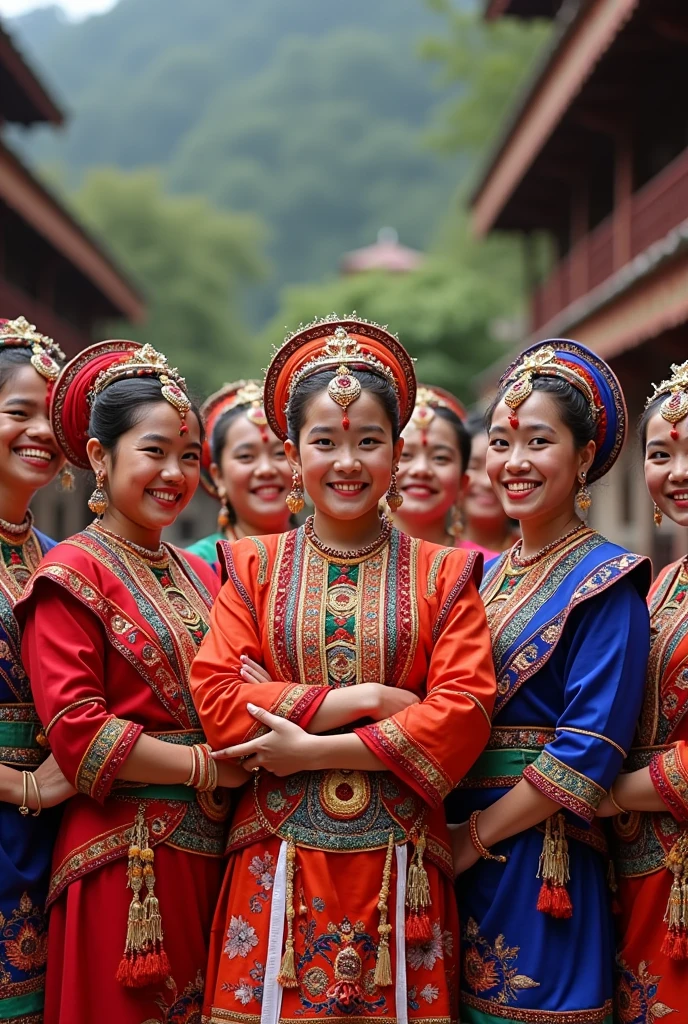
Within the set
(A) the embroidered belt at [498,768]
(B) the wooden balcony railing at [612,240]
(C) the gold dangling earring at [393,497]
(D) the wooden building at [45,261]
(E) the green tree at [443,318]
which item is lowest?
(A) the embroidered belt at [498,768]

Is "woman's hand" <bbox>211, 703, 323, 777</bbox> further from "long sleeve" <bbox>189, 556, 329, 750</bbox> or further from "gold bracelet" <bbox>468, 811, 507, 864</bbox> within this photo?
"gold bracelet" <bbox>468, 811, 507, 864</bbox>

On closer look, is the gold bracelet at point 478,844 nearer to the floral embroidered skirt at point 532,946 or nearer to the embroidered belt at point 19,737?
the floral embroidered skirt at point 532,946

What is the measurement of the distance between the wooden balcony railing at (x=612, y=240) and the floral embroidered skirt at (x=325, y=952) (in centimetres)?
703

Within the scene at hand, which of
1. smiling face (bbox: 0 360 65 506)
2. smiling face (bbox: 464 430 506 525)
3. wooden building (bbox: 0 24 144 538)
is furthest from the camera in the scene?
wooden building (bbox: 0 24 144 538)

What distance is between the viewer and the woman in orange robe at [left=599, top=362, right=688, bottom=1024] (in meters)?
2.65

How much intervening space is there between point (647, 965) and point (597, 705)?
67 cm

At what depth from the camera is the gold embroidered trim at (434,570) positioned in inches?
110

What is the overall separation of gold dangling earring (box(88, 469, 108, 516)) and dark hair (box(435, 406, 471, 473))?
1.63 metres

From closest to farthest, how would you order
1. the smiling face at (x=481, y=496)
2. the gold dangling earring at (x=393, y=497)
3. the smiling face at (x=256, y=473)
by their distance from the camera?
the gold dangling earring at (x=393, y=497) → the smiling face at (x=256, y=473) → the smiling face at (x=481, y=496)

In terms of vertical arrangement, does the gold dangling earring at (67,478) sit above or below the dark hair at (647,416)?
below

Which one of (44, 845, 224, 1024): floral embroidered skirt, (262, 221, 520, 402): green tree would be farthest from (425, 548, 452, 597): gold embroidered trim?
(262, 221, 520, 402): green tree

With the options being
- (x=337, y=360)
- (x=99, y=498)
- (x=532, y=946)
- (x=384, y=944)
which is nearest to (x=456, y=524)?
(x=337, y=360)

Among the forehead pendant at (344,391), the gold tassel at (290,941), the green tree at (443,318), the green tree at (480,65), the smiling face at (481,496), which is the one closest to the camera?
the gold tassel at (290,941)

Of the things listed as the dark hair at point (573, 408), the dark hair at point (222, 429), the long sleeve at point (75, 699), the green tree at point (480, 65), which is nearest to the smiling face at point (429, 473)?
the dark hair at point (222, 429)
